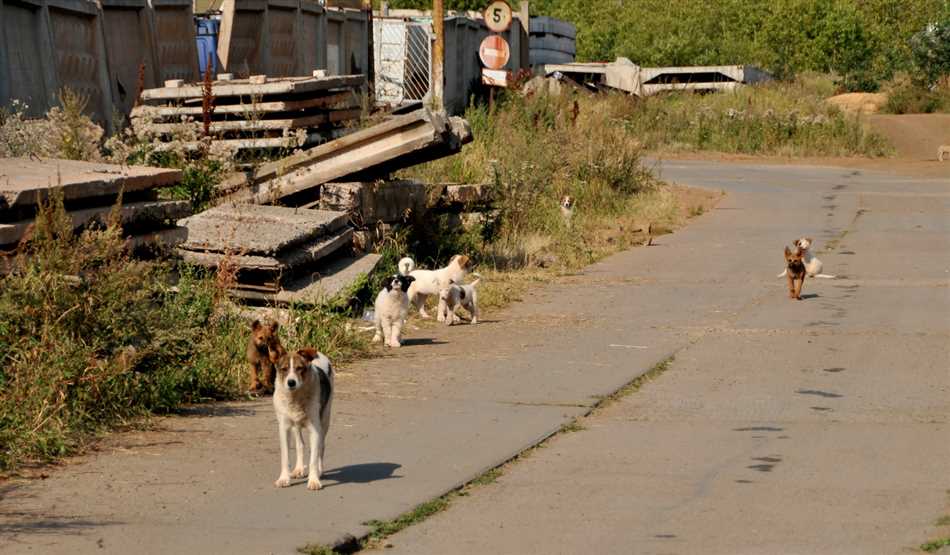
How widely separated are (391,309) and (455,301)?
1.54m

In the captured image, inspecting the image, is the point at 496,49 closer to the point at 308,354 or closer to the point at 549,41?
the point at 549,41

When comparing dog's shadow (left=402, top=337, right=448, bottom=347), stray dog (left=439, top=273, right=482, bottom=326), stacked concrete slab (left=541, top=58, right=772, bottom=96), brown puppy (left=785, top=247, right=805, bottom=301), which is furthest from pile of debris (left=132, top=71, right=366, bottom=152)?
stacked concrete slab (left=541, top=58, right=772, bottom=96)

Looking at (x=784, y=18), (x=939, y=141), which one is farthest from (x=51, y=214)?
(x=784, y=18)

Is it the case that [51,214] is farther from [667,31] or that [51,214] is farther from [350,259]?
[667,31]

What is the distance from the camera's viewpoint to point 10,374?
350 inches

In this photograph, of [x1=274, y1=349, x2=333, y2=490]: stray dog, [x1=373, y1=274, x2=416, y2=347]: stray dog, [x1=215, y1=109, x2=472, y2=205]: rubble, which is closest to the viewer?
[x1=274, y1=349, x2=333, y2=490]: stray dog

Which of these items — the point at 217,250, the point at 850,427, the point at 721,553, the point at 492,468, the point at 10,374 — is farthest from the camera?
the point at 217,250

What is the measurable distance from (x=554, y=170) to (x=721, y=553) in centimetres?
1680

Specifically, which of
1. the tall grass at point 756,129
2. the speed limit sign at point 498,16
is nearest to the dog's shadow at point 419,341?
the speed limit sign at point 498,16

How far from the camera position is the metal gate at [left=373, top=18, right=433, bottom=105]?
33281mm

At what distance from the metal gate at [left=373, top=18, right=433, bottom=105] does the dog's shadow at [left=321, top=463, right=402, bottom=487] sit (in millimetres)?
25163

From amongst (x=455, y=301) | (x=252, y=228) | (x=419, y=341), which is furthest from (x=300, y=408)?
(x=455, y=301)

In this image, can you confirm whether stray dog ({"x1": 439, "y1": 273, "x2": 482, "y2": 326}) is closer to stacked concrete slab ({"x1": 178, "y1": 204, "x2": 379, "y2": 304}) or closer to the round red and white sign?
stacked concrete slab ({"x1": 178, "y1": 204, "x2": 379, "y2": 304})

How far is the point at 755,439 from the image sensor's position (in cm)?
922
